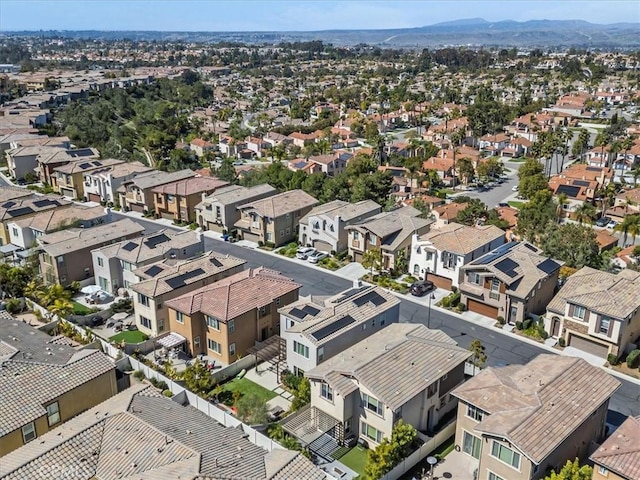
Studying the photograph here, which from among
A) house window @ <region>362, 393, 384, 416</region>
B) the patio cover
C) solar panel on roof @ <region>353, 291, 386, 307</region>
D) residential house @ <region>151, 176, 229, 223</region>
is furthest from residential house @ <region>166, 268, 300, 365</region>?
residential house @ <region>151, 176, 229, 223</region>

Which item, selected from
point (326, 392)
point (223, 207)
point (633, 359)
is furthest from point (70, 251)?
point (633, 359)

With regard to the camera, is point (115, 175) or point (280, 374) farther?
point (115, 175)

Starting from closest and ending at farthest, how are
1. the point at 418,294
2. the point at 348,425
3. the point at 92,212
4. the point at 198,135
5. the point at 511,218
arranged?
the point at 348,425
the point at 418,294
the point at 92,212
the point at 511,218
the point at 198,135

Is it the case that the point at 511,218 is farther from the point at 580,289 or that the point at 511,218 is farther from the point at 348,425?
the point at 348,425

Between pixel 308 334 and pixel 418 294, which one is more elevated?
pixel 308 334

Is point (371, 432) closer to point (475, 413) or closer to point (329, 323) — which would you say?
point (475, 413)

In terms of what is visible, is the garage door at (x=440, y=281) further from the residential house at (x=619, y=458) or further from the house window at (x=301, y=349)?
the residential house at (x=619, y=458)

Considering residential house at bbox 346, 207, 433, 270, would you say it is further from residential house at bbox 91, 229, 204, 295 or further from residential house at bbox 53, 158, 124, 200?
residential house at bbox 53, 158, 124, 200

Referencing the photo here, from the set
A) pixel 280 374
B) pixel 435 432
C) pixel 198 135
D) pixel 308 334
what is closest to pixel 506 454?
pixel 435 432
